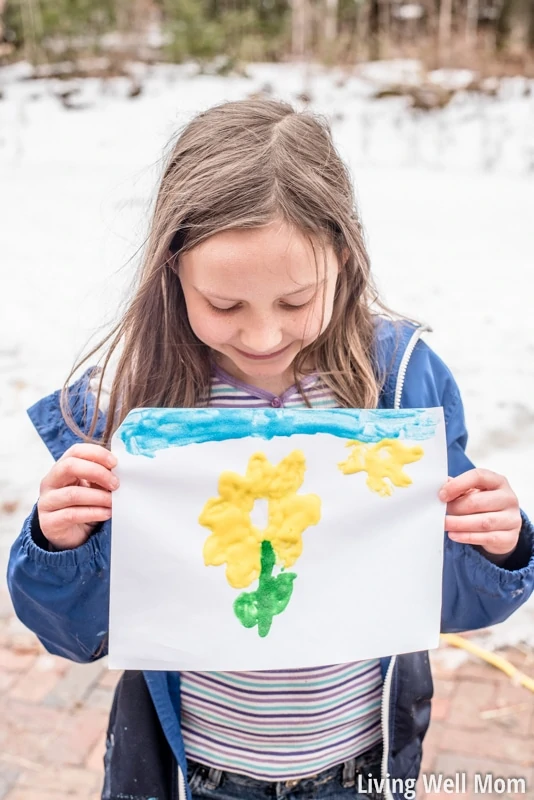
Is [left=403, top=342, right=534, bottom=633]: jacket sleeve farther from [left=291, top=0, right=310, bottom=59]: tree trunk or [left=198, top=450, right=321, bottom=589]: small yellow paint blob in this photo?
[left=291, top=0, right=310, bottom=59]: tree trunk

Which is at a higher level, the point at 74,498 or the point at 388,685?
the point at 74,498

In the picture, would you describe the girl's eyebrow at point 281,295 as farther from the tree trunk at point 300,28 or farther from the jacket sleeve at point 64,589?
the tree trunk at point 300,28

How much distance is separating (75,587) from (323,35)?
561 inches

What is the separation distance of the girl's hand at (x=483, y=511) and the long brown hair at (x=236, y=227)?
0.79 feet

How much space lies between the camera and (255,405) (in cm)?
132

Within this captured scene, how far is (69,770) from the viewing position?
7.43ft

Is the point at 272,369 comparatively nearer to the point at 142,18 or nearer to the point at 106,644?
the point at 106,644

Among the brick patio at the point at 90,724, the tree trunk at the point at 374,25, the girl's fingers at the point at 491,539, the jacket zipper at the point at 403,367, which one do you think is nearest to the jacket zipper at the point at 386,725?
the girl's fingers at the point at 491,539

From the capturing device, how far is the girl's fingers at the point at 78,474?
1.09 meters

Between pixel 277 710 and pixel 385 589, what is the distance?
29 centimetres

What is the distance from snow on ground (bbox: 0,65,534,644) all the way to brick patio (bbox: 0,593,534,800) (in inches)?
9.9

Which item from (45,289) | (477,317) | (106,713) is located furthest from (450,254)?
(106,713)

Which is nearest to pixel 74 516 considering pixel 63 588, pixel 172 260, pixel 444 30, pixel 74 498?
pixel 74 498

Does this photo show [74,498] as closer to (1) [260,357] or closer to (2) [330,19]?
(1) [260,357]
